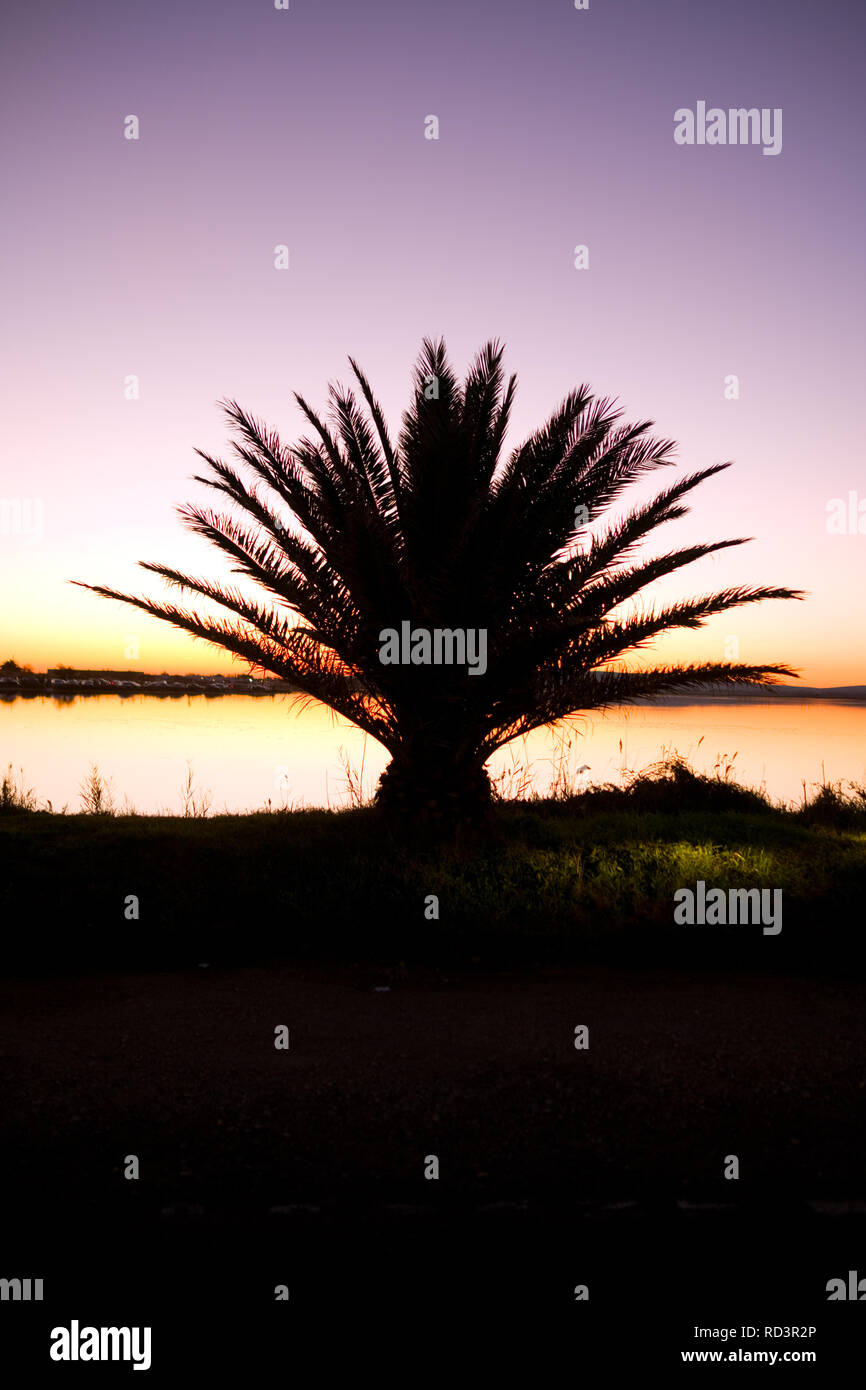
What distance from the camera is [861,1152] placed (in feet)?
11.9

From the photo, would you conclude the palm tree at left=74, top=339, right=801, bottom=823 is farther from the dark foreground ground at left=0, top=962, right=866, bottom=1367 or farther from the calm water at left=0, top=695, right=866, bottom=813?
the dark foreground ground at left=0, top=962, right=866, bottom=1367

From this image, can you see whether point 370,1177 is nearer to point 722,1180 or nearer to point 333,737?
point 722,1180

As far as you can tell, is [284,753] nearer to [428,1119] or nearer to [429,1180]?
[428,1119]

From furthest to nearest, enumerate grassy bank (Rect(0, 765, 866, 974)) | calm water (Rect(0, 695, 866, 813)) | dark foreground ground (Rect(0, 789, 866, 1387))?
calm water (Rect(0, 695, 866, 813))
grassy bank (Rect(0, 765, 866, 974))
dark foreground ground (Rect(0, 789, 866, 1387))

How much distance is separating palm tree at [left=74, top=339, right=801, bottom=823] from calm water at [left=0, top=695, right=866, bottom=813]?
129 cm

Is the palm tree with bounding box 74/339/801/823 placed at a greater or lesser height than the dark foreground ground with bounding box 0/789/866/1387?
greater

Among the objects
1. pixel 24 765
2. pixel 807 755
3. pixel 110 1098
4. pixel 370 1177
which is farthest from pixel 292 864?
pixel 807 755

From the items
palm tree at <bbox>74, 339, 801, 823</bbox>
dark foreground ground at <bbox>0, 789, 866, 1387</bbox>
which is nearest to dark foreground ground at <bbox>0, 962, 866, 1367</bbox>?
dark foreground ground at <bbox>0, 789, 866, 1387</bbox>

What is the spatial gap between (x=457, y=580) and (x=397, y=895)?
3.32 meters

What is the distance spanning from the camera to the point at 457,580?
8.77 m

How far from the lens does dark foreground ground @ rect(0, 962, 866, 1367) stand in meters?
2.79

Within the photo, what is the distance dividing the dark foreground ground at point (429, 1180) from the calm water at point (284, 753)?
224 inches
